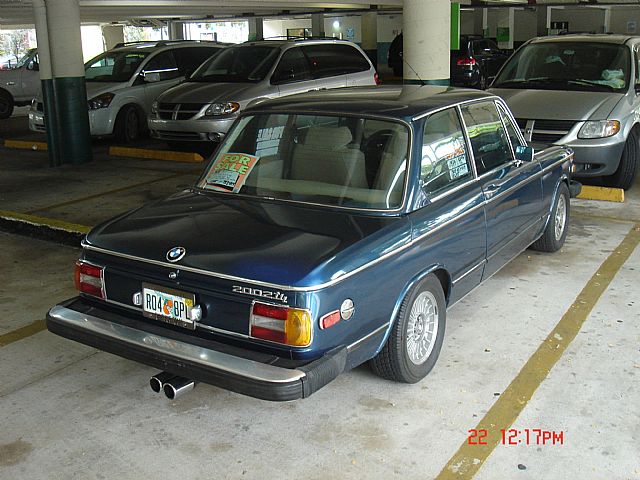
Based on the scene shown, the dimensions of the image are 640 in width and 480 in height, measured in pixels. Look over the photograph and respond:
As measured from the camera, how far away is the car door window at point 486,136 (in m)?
4.76

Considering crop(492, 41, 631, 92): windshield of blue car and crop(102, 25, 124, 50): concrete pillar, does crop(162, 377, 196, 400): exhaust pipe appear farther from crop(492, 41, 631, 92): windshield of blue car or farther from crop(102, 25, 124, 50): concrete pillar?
crop(102, 25, 124, 50): concrete pillar

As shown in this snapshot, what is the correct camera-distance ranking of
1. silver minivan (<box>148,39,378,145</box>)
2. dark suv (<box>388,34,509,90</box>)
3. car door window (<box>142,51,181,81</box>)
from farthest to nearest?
dark suv (<box>388,34,509,90</box>) → car door window (<box>142,51,181,81</box>) → silver minivan (<box>148,39,378,145</box>)

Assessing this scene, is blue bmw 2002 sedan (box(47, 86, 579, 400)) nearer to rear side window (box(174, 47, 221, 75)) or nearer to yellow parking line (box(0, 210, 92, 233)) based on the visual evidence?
yellow parking line (box(0, 210, 92, 233))

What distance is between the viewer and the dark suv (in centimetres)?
1927

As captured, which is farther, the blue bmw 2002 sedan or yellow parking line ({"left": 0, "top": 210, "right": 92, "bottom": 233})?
yellow parking line ({"left": 0, "top": 210, "right": 92, "bottom": 233})

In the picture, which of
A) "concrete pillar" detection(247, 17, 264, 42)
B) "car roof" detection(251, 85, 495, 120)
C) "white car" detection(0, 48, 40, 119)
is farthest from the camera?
"concrete pillar" detection(247, 17, 264, 42)

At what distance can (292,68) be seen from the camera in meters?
11.4

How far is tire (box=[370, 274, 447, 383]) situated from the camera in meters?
3.89

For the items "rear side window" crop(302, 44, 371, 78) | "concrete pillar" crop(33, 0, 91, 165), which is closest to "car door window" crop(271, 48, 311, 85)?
"rear side window" crop(302, 44, 371, 78)

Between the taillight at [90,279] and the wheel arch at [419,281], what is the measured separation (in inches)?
58.0

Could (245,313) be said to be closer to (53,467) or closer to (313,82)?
(53,467)

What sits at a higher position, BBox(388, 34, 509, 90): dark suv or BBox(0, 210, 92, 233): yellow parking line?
BBox(388, 34, 509, 90): dark suv
